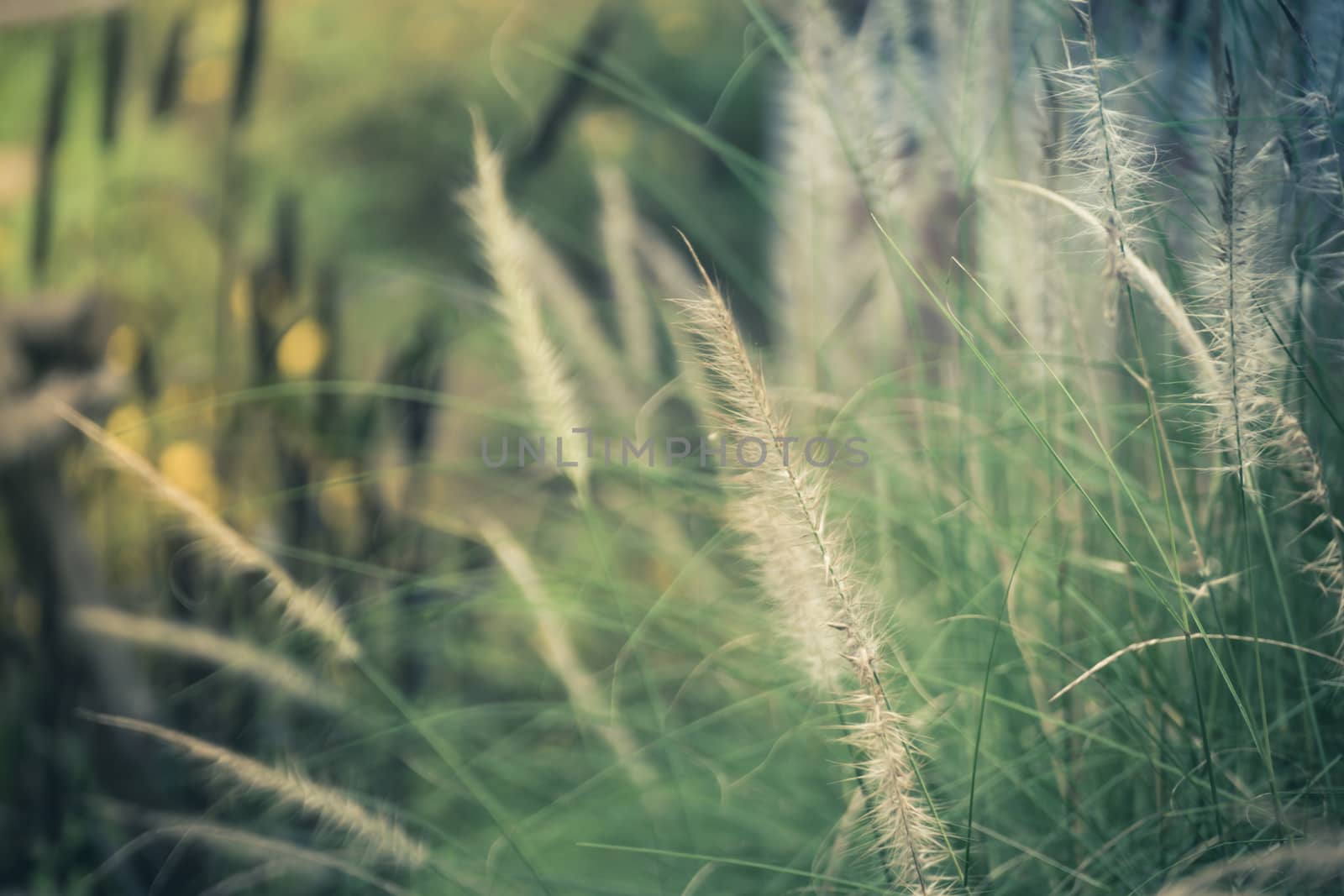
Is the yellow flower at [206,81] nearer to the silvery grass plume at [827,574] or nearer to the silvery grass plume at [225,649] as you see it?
the silvery grass plume at [225,649]

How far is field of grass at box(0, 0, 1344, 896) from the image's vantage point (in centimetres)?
34

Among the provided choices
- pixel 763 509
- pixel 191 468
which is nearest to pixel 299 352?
pixel 191 468

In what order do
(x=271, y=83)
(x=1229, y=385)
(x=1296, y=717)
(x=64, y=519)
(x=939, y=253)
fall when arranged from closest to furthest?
(x=1229, y=385), (x=1296, y=717), (x=64, y=519), (x=939, y=253), (x=271, y=83)

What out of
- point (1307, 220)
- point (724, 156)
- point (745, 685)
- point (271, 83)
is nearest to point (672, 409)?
point (745, 685)

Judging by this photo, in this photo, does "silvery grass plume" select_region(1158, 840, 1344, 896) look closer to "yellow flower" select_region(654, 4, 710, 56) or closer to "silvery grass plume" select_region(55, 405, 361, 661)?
"silvery grass plume" select_region(55, 405, 361, 661)

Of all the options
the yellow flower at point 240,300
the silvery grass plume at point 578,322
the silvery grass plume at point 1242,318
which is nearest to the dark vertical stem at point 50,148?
the yellow flower at point 240,300

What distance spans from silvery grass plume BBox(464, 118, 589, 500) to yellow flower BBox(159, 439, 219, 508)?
1.86ft

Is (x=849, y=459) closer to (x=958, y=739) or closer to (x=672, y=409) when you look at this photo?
(x=958, y=739)

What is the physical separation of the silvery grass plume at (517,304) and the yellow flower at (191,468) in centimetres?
57

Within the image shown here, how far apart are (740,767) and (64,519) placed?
A: 0.58 meters

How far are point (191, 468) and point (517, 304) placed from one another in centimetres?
71

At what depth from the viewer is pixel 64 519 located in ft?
2.41

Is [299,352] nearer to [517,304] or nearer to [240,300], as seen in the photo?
[240,300]

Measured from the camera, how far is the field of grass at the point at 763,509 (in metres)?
0.34
